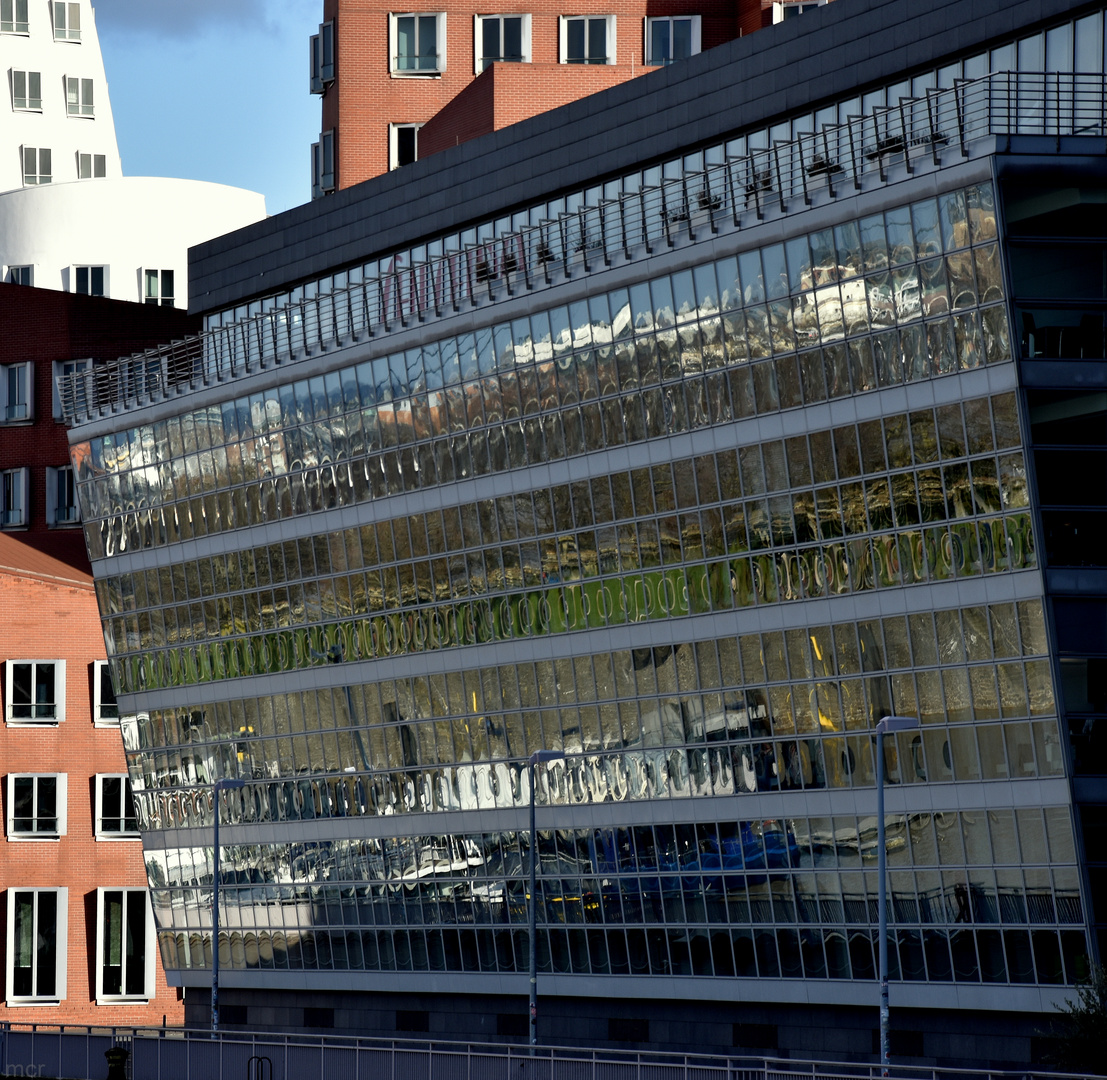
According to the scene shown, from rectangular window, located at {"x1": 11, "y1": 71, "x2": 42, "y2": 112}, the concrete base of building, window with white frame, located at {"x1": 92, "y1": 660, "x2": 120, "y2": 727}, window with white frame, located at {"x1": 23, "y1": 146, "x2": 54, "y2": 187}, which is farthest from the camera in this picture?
rectangular window, located at {"x1": 11, "y1": 71, "x2": 42, "y2": 112}

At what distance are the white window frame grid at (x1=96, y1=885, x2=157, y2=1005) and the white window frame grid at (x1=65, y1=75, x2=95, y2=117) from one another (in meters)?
46.8

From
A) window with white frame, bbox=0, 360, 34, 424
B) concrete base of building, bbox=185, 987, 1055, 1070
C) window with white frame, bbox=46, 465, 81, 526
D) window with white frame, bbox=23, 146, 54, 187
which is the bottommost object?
concrete base of building, bbox=185, 987, 1055, 1070

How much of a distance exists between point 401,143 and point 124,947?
30.7 m

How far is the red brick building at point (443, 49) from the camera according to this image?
71.8 meters

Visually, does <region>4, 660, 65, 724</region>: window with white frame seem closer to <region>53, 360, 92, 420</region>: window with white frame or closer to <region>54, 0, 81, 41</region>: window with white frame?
<region>53, 360, 92, 420</region>: window with white frame

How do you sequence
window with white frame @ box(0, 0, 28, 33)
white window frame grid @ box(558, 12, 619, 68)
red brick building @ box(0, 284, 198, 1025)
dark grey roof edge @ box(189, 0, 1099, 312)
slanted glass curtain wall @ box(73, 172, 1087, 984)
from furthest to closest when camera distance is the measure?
window with white frame @ box(0, 0, 28, 33)
white window frame grid @ box(558, 12, 619, 68)
red brick building @ box(0, 284, 198, 1025)
dark grey roof edge @ box(189, 0, 1099, 312)
slanted glass curtain wall @ box(73, 172, 1087, 984)

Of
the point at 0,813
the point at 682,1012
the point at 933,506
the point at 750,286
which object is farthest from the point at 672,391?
the point at 0,813

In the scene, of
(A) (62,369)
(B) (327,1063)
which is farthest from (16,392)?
(B) (327,1063)

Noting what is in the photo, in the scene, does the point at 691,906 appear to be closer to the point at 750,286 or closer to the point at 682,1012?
the point at 682,1012

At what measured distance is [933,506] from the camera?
45.3 metres

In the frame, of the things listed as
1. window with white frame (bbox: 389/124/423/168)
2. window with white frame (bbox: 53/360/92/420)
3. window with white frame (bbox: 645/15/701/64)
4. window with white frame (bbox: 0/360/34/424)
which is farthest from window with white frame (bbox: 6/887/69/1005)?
window with white frame (bbox: 645/15/701/64)

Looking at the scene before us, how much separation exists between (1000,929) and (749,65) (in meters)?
22.9

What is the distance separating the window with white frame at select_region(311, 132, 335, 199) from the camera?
75.9m

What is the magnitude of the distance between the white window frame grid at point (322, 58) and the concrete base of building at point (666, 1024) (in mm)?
33834
